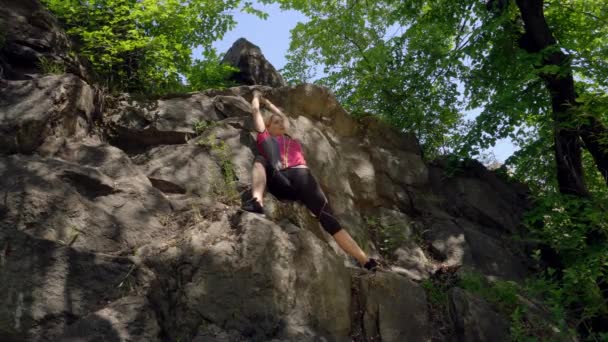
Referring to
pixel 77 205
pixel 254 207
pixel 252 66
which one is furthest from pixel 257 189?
pixel 252 66

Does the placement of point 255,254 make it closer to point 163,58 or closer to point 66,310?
point 66,310

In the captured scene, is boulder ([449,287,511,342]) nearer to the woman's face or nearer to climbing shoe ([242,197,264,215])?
climbing shoe ([242,197,264,215])

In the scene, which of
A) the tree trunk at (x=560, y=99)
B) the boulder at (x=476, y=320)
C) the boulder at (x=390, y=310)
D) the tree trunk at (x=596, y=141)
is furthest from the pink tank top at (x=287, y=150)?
the tree trunk at (x=596, y=141)

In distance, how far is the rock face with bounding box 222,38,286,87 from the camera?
12766mm

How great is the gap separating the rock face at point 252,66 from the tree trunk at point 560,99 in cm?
563

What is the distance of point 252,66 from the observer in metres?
12.9

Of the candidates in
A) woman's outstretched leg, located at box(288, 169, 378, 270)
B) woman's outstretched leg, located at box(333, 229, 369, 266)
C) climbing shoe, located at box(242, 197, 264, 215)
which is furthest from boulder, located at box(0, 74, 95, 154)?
woman's outstretched leg, located at box(333, 229, 369, 266)

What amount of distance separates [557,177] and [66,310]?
29.9 ft

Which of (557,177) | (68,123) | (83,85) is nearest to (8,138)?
(68,123)

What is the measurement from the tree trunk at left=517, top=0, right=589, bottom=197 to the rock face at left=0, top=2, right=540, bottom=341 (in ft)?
5.62

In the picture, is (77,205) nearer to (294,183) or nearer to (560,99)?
(294,183)

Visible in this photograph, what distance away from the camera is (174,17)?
11180 millimetres

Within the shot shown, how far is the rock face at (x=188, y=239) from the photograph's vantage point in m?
5.56

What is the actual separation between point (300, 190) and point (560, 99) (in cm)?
618
